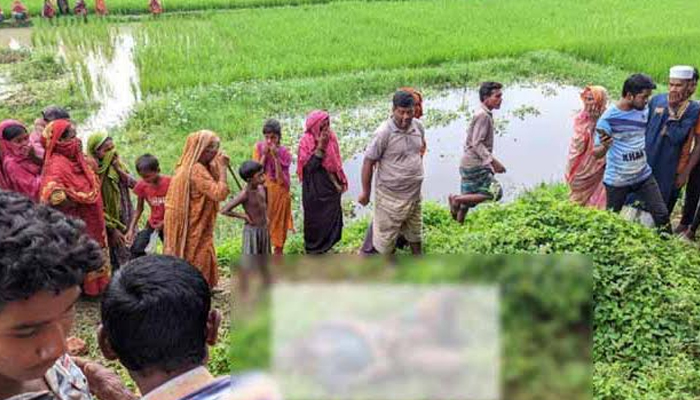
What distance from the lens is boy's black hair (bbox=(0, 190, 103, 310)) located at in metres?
1.44

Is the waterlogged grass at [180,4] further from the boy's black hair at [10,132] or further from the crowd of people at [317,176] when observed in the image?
the boy's black hair at [10,132]

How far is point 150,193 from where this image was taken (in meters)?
4.32

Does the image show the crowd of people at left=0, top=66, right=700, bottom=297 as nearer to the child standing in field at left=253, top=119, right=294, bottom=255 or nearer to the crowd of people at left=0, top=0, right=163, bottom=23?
the child standing in field at left=253, top=119, right=294, bottom=255

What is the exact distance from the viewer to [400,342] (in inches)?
31.3

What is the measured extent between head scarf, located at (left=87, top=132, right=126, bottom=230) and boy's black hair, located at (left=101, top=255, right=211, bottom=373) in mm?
3064

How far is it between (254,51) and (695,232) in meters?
8.12

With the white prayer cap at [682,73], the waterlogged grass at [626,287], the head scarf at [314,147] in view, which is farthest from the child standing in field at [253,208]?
the white prayer cap at [682,73]

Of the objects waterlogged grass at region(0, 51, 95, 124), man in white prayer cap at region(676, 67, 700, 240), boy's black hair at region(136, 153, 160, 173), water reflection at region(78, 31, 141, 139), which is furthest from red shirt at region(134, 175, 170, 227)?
waterlogged grass at region(0, 51, 95, 124)

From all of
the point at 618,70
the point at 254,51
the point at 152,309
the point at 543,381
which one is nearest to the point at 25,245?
→ the point at 152,309

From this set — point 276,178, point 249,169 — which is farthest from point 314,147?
point 249,169

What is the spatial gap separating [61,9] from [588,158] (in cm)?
1392

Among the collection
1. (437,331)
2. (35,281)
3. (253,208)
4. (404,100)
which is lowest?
(253,208)

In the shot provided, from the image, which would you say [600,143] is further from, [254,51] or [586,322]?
[254,51]

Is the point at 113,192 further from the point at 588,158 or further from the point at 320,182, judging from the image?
the point at 588,158
